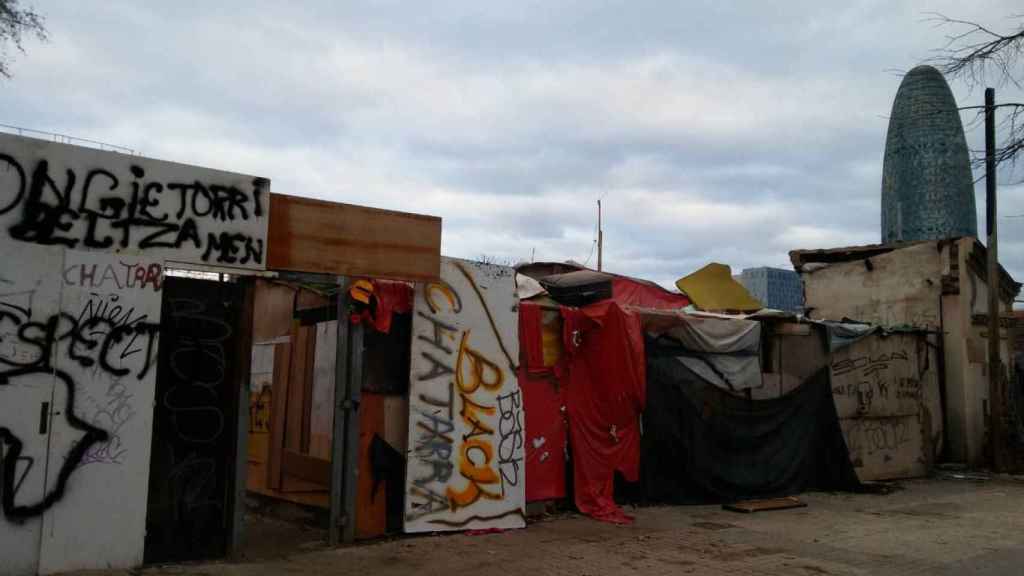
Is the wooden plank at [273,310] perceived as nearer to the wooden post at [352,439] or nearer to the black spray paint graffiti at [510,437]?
the wooden post at [352,439]

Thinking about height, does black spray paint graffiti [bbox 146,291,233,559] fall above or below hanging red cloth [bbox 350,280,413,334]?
below

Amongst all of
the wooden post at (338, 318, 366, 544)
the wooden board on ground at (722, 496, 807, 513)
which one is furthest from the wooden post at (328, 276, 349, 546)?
the wooden board on ground at (722, 496, 807, 513)

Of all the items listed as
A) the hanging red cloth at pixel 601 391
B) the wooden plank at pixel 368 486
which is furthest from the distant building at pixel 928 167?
the wooden plank at pixel 368 486

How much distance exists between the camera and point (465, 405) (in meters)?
8.64

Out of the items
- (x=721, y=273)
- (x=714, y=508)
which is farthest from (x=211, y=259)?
(x=721, y=273)

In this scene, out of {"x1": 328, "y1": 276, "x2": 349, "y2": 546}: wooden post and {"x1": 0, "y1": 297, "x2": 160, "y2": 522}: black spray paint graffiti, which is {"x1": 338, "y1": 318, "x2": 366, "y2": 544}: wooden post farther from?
{"x1": 0, "y1": 297, "x2": 160, "y2": 522}: black spray paint graffiti

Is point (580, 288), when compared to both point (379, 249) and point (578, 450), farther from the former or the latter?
point (379, 249)

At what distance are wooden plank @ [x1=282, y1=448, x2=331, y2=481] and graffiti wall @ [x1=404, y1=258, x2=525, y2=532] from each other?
3.68 feet

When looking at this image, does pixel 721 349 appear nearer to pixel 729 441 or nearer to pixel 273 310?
pixel 729 441

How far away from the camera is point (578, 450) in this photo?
32.2 ft

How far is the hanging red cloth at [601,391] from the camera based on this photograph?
9.89 m

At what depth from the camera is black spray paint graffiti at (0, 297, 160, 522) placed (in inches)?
234

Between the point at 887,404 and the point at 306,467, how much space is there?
10.9m

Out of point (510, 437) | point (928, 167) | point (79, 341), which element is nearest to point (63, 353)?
point (79, 341)
